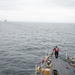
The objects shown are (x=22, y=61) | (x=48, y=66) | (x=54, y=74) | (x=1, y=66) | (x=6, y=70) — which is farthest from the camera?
(x=22, y=61)

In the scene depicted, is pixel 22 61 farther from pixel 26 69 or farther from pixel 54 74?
pixel 54 74

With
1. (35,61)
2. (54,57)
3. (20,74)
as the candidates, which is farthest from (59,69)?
(35,61)

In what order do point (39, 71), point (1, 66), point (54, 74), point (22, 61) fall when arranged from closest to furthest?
point (54, 74) < point (39, 71) < point (1, 66) < point (22, 61)

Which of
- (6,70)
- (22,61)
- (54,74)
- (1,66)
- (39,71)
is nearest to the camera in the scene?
(54,74)

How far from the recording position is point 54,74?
557 inches

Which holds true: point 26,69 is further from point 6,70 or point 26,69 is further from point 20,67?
point 6,70

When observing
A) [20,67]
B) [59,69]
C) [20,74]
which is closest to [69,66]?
[59,69]

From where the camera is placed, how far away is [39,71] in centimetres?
1595

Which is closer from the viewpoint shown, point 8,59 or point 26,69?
point 26,69

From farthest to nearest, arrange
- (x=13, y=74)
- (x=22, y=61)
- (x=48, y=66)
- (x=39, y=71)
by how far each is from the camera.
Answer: (x=22, y=61)
(x=13, y=74)
(x=48, y=66)
(x=39, y=71)

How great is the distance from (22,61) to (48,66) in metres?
12.1

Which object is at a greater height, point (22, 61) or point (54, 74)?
point (54, 74)

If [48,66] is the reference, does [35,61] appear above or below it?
below

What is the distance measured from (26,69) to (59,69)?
883 cm
